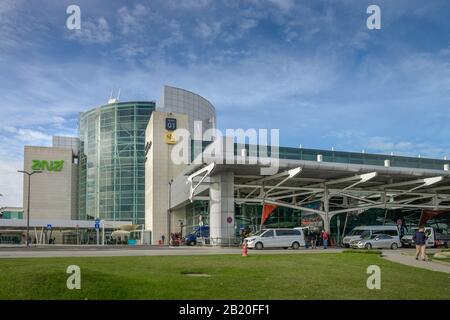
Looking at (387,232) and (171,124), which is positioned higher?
(171,124)

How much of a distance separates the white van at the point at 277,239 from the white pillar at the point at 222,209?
431 cm

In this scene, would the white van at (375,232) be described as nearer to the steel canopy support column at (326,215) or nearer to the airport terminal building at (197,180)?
the steel canopy support column at (326,215)

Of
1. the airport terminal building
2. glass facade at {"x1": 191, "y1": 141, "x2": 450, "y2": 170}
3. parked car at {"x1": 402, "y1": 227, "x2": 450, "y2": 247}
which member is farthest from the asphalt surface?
glass facade at {"x1": 191, "y1": 141, "x2": 450, "y2": 170}

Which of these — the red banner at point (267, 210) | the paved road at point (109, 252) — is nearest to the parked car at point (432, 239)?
the red banner at point (267, 210)

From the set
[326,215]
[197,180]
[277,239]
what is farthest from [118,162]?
[277,239]

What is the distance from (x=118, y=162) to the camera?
91.9 m

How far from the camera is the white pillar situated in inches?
1693

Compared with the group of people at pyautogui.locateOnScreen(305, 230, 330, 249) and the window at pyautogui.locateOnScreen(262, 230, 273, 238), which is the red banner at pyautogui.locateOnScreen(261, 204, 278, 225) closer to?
the group of people at pyautogui.locateOnScreen(305, 230, 330, 249)

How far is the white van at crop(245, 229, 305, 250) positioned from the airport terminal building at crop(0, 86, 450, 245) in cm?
481

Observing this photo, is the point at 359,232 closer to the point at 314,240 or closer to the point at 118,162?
the point at 314,240

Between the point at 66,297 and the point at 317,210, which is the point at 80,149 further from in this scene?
the point at 66,297

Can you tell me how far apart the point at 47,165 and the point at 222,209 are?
7458 centimetres

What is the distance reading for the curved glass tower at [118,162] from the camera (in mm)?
90125
